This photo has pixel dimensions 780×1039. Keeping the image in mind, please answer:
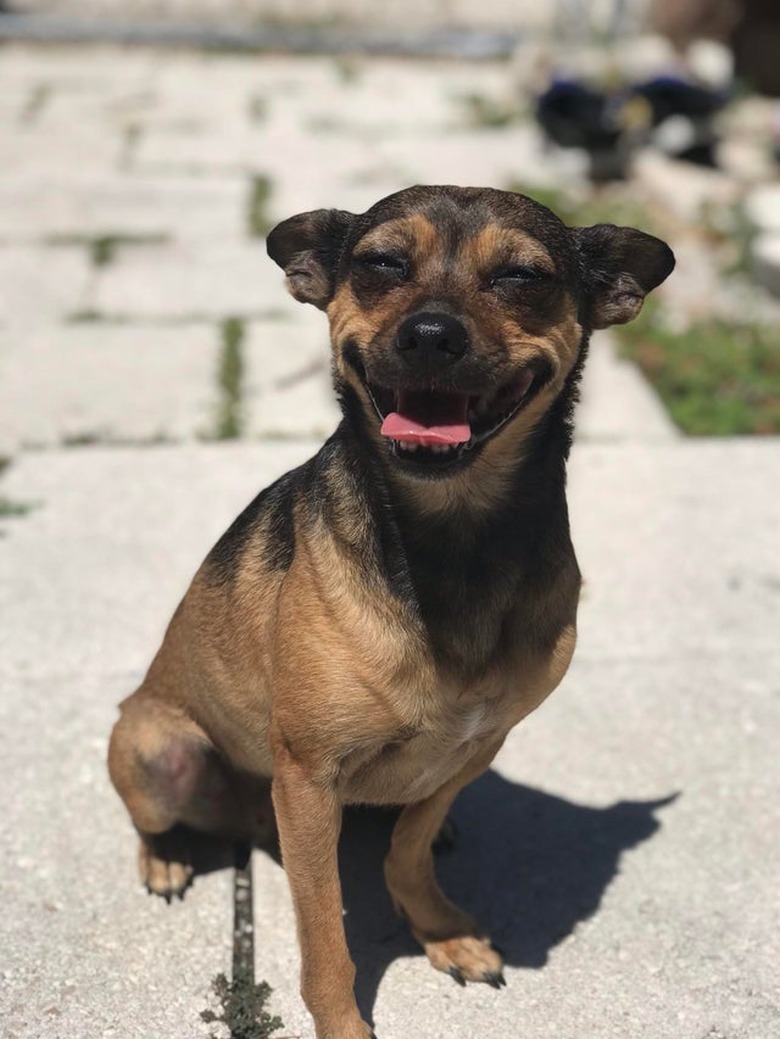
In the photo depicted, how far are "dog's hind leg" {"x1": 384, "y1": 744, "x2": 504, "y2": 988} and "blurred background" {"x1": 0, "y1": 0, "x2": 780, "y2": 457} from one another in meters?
2.88

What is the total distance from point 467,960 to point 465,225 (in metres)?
1.70

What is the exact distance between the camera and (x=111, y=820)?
3.35 metres

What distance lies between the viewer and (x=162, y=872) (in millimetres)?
3102

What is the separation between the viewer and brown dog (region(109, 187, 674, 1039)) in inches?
96.3

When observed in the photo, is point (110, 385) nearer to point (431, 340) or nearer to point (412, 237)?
point (412, 237)

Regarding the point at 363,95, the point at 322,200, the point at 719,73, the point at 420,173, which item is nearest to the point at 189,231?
the point at 322,200

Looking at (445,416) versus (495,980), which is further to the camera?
(495,980)

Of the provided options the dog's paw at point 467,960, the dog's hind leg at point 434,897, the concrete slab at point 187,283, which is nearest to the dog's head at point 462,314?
the dog's hind leg at point 434,897

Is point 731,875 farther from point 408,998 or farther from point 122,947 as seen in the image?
point 122,947

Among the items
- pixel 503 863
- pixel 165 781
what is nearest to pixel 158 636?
pixel 165 781

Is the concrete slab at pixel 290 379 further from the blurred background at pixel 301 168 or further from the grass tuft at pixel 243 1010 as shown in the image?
the grass tuft at pixel 243 1010

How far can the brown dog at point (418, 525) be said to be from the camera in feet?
8.02

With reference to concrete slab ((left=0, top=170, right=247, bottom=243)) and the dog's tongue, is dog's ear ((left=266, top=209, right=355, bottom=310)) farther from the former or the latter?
concrete slab ((left=0, top=170, right=247, bottom=243))

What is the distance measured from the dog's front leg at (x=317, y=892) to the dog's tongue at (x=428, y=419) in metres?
0.72
